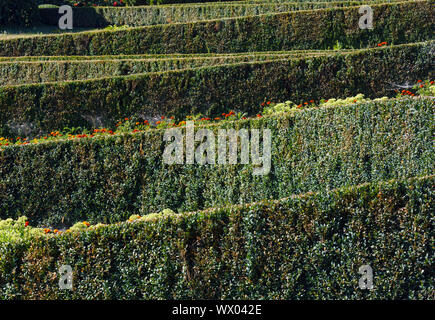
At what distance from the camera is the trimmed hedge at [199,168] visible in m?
9.55

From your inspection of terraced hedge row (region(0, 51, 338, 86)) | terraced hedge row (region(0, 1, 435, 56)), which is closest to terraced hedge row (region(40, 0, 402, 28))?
terraced hedge row (region(0, 1, 435, 56))

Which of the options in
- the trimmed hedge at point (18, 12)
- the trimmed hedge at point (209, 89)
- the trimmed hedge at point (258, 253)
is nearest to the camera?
the trimmed hedge at point (258, 253)

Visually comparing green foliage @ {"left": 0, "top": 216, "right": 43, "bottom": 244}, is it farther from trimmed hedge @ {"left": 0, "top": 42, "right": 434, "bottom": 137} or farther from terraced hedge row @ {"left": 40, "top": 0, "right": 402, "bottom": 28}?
terraced hedge row @ {"left": 40, "top": 0, "right": 402, "bottom": 28}

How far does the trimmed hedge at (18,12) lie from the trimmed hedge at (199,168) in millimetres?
22088

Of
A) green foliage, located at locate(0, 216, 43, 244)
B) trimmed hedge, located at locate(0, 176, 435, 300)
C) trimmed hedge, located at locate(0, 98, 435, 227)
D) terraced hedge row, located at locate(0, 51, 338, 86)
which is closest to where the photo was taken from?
trimmed hedge, located at locate(0, 176, 435, 300)

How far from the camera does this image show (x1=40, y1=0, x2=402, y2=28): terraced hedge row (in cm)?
2323

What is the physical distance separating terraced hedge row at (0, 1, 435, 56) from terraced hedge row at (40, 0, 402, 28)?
3336mm

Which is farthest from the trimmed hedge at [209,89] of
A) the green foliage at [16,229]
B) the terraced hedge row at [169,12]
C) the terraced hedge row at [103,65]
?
the terraced hedge row at [169,12]

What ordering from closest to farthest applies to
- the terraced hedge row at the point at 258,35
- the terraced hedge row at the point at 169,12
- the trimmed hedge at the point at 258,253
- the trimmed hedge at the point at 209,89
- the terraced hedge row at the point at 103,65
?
the trimmed hedge at the point at 258,253 → the trimmed hedge at the point at 209,89 → the terraced hedge row at the point at 103,65 → the terraced hedge row at the point at 258,35 → the terraced hedge row at the point at 169,12

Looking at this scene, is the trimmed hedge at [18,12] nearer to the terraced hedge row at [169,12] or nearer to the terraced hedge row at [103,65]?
the terraced hedge row at [169,12]

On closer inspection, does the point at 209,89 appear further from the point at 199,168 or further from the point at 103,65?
the point at 103,65
